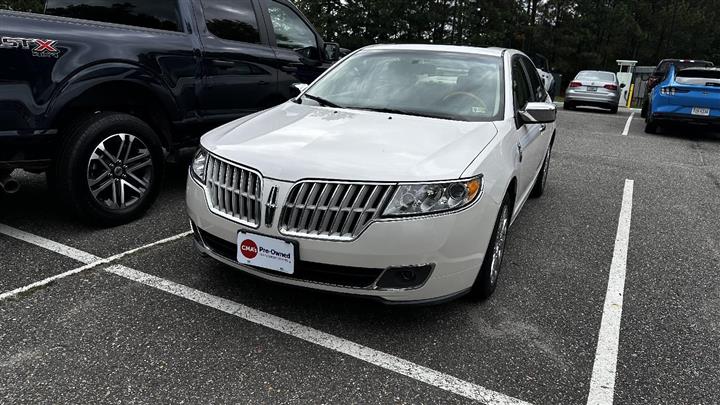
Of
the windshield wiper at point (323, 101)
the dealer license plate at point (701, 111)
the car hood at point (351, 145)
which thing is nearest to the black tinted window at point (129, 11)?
the windshield wiper at point (323, 101)

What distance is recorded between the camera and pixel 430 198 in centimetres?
250

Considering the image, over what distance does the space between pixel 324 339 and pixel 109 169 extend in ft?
7.35

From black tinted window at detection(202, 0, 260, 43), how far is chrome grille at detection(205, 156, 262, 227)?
2.35 m

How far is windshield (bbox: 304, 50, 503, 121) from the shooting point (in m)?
3.54

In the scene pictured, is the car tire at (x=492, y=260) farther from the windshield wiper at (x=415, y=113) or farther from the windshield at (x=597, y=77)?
the windshield at (x=597, y=77)

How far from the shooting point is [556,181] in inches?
252

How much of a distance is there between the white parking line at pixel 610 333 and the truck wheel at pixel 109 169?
11.0 ft

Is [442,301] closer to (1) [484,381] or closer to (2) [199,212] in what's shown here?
(1) [484,381]

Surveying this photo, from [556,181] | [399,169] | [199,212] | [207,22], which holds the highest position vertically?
[207,22]

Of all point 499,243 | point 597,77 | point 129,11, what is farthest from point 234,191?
point 597,77

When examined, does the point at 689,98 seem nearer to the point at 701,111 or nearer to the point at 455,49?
the point at 701,111

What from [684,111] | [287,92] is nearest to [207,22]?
[287,92]

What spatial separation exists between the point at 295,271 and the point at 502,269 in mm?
1729

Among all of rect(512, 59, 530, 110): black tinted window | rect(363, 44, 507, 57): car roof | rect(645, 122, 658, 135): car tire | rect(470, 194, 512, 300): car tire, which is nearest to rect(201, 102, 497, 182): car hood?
rect(470, 194, 512, 300): car tire
